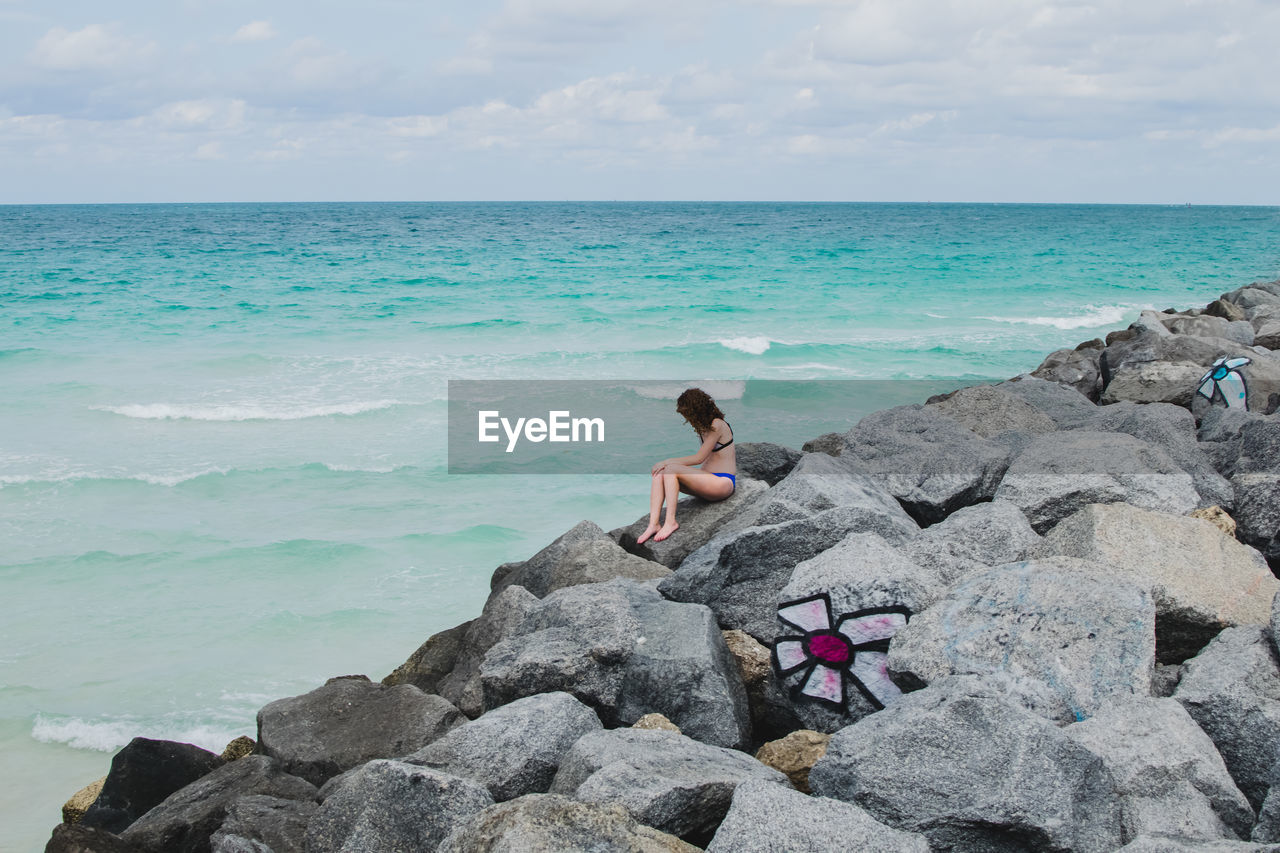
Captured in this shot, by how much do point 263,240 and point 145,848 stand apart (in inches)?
1667

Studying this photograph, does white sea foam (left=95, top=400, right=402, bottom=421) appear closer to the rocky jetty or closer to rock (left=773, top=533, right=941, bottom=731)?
the rocky jetty

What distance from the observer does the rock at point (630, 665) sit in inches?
144

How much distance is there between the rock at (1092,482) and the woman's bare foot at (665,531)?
1847 mm

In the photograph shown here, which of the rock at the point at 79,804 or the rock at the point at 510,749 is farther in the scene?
the rock at the point at 79,804

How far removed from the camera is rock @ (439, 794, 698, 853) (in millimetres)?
2396

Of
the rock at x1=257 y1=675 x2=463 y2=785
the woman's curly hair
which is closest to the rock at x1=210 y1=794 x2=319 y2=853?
the rock at x1=257 y1=675 x2=463 y2=785

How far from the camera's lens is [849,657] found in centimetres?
363

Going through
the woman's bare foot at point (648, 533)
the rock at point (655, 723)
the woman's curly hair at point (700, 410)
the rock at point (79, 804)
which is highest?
the woman's curly hair at point (700, 410)

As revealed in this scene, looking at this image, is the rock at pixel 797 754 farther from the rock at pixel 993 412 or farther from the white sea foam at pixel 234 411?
the white sea foam at pixel 234 411

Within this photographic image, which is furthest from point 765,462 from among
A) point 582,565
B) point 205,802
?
point 205,802

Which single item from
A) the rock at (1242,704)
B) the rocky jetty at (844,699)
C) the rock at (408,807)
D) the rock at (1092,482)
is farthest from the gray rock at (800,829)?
the rock at (1092,482)

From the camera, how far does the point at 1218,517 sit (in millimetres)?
4695

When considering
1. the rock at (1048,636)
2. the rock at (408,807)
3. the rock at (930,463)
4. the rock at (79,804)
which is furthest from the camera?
the rock at (930,463)

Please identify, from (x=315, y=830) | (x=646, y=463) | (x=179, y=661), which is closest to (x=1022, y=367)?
(x=646, y=463)
